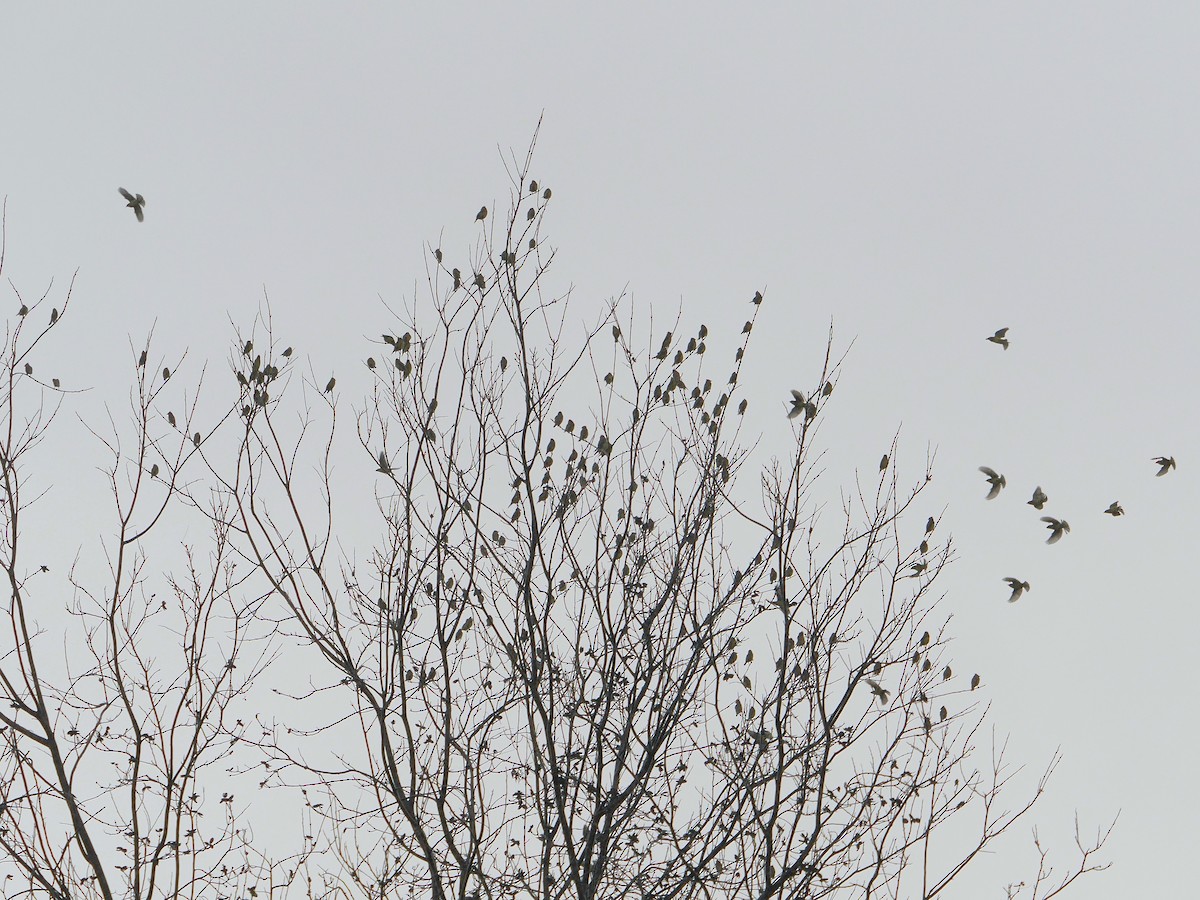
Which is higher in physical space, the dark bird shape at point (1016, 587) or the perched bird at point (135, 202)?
the perched bird at point (135, 202)

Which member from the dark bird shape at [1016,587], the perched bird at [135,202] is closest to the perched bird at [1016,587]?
the dark bird shape at [1016,587]

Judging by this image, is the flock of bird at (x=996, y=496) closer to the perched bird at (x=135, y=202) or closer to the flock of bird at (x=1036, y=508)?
the flock of bird at (x=1036, y=508)

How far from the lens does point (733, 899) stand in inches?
232

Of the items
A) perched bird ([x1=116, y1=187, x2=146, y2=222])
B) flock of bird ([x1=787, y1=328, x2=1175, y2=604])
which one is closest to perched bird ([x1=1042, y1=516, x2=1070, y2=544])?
flock of bird ([x1=787, y1=328, x2=1175, y2=604])

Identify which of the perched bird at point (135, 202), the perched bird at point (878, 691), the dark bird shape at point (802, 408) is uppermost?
the perched bird at point (135, 202)

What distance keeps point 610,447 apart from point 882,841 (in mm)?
2436

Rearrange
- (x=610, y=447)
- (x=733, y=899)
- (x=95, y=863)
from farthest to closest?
1. (x=610, y=447)
2. (x=733, y=899)
3. (x=95, y=863)

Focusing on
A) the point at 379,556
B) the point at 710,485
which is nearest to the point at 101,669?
the point at 379,556

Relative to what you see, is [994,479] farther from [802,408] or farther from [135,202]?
[135,202]

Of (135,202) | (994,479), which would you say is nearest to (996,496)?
(994,479)

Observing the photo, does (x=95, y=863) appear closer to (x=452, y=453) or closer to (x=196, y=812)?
(x=196, y=812)

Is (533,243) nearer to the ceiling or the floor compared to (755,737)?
nearer to the ceiling

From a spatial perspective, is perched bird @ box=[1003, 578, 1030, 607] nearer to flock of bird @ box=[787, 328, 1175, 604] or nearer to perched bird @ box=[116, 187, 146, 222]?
flock of bird @ box=[787, 328, 1175, 604]

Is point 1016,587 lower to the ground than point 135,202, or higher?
lower
